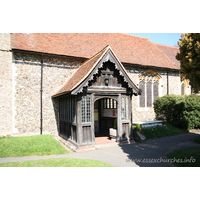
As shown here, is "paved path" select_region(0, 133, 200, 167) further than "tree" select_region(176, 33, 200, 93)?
No

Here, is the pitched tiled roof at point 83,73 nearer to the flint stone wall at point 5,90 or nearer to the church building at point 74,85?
the church building at point 74,85

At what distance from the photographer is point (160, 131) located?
486 inches

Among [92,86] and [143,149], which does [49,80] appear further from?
[143,149]

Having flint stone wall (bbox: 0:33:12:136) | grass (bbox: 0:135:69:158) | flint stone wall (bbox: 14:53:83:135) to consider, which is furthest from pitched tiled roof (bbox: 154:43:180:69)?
flint stone wall (bbox: 0:33:12:136)

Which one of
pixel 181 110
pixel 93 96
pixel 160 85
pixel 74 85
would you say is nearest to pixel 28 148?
pixel 74 85

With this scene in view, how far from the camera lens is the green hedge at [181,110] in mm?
13008

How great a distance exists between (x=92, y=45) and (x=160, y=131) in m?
9.56

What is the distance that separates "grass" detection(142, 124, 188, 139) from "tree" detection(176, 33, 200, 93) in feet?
16.4

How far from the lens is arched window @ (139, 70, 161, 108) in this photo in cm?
1628

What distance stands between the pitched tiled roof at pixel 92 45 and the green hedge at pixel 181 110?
423cm

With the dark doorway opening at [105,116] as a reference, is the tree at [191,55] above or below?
above

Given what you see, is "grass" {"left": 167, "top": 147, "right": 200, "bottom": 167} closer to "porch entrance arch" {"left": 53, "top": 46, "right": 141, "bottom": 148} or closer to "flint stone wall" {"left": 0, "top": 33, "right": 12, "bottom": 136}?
"porch entrance arch" {"left": 53, "top": 46, "right": 141, "bottom": 148}

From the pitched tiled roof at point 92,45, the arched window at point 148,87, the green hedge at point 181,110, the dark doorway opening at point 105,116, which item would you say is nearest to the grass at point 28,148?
the dark doorway opening at point 105,116

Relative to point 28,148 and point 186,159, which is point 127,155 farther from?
point 28,148
